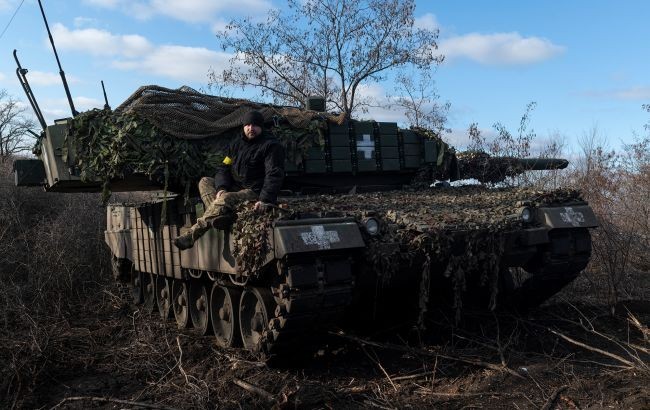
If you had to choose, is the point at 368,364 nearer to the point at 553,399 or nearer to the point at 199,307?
the point at 553,399

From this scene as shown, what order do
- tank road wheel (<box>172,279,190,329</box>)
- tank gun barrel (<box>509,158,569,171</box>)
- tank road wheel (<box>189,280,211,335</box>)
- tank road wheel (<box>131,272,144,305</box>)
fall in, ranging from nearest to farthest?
tank road wheel (<box>189,280,211,335</box>) < tank road wheel (<box>172,279,190,329</box>) < tank gun barrel (<box>509,158,569,171</box>) < tank road wheel (<box>131,272,144,305</box>)

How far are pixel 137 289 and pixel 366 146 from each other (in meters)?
4.65

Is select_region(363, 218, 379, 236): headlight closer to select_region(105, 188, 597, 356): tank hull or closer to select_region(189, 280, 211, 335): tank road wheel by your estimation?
select_region(105, 188, 597, 356): tank hull

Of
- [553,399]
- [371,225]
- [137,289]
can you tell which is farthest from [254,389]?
[137,289]

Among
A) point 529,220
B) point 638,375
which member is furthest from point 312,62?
point 638,375

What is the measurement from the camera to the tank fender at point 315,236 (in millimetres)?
4828

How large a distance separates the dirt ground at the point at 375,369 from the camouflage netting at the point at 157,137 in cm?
178

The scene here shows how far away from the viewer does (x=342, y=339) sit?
6699mm

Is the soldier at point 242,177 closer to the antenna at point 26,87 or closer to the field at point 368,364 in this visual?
the field at point 368,364

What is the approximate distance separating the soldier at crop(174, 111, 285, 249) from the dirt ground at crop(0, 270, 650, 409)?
1.26m

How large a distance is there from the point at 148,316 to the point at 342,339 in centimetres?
387

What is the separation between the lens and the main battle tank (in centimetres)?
514

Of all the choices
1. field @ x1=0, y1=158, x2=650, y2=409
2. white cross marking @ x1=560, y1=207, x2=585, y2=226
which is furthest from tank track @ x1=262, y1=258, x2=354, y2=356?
white cross marking @ x1=560, y1=207, x2=585, y2=226

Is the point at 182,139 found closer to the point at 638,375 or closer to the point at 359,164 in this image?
the point at 359,164
